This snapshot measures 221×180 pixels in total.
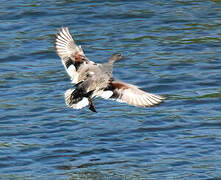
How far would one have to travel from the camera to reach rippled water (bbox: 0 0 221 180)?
9883mm

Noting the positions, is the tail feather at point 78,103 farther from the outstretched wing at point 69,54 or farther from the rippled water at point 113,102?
the rippled water at point 113,102

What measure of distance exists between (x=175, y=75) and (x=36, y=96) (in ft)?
8.51

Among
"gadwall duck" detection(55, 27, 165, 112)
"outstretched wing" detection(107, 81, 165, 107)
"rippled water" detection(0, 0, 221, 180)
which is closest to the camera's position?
"outstretched wing" detection(107, 81, 165, 107)

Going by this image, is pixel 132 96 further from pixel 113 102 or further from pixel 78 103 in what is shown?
pixel 113 102

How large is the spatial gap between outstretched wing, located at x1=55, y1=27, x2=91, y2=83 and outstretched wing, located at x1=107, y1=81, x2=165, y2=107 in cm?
76

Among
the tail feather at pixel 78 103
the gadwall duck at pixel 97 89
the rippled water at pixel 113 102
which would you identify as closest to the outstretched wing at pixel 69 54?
the gadwall duck at pixel 97 89

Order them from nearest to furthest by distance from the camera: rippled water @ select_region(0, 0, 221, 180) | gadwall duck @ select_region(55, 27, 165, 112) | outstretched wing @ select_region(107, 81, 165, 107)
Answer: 1. outstretched wing @ select_region(107, 81, 165, 107)
2. gadwall duck @ select_region(55, 27, 165, 112)
3. rippled water @ select_region(0, 0, 221, 180)

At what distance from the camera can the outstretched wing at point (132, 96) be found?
8.96 metres

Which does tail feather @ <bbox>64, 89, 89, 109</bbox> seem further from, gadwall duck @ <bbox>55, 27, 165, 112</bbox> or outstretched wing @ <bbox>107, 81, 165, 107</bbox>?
outstretched wing @ <bbox>107, 81, 165, 107</bbox>

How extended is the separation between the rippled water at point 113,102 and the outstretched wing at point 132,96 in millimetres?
1020

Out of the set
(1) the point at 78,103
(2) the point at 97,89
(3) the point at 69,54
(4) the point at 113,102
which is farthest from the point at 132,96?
(4) the point at 113,102

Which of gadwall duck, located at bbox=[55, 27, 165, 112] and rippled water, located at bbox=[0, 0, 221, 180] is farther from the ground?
gadwall duck, located at bbox=[55, 27, 165, 112]

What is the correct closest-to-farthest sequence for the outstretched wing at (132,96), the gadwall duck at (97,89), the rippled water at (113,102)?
the outstretched wing at (132,96) → the gadwall duck at (97,89) → the rippled water at (113,102)

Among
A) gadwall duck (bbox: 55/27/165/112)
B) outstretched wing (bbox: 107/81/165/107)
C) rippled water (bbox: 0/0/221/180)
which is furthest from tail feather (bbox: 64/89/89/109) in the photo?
rippled water (bbox: 0/0/221/180)
